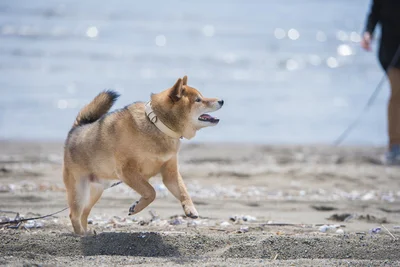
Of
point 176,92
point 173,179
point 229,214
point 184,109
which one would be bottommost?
point 229,214

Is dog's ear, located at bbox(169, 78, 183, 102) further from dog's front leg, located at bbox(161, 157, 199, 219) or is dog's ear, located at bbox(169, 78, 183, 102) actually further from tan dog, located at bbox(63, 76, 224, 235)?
dog's front leg, located at bbox(161, 157, 199, 219)

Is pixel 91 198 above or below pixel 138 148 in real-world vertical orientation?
below

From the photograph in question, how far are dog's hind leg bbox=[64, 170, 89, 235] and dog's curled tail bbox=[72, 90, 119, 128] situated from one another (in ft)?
1.85

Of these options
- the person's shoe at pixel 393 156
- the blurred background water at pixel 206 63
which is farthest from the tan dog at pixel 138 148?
the blurred background water at pixel 206 63

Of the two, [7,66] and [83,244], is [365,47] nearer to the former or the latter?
[83,244]

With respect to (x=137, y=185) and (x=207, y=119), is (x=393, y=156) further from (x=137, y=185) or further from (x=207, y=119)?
(x=137, y=185)

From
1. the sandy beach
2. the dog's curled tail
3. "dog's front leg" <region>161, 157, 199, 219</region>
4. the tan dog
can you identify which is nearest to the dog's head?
the tan dog

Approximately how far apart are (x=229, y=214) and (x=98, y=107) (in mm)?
1605

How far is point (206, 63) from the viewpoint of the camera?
63.0 feet

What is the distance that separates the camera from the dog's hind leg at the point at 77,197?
5.40 meters

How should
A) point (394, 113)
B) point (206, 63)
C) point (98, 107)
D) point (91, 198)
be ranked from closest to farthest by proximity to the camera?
point (91, 198), point (98, 107), point (394, 113), point (206, 63)

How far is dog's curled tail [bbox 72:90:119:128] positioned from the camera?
5.71m

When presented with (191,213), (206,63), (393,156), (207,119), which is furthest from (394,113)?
(206,63)

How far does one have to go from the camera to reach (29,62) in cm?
1833
